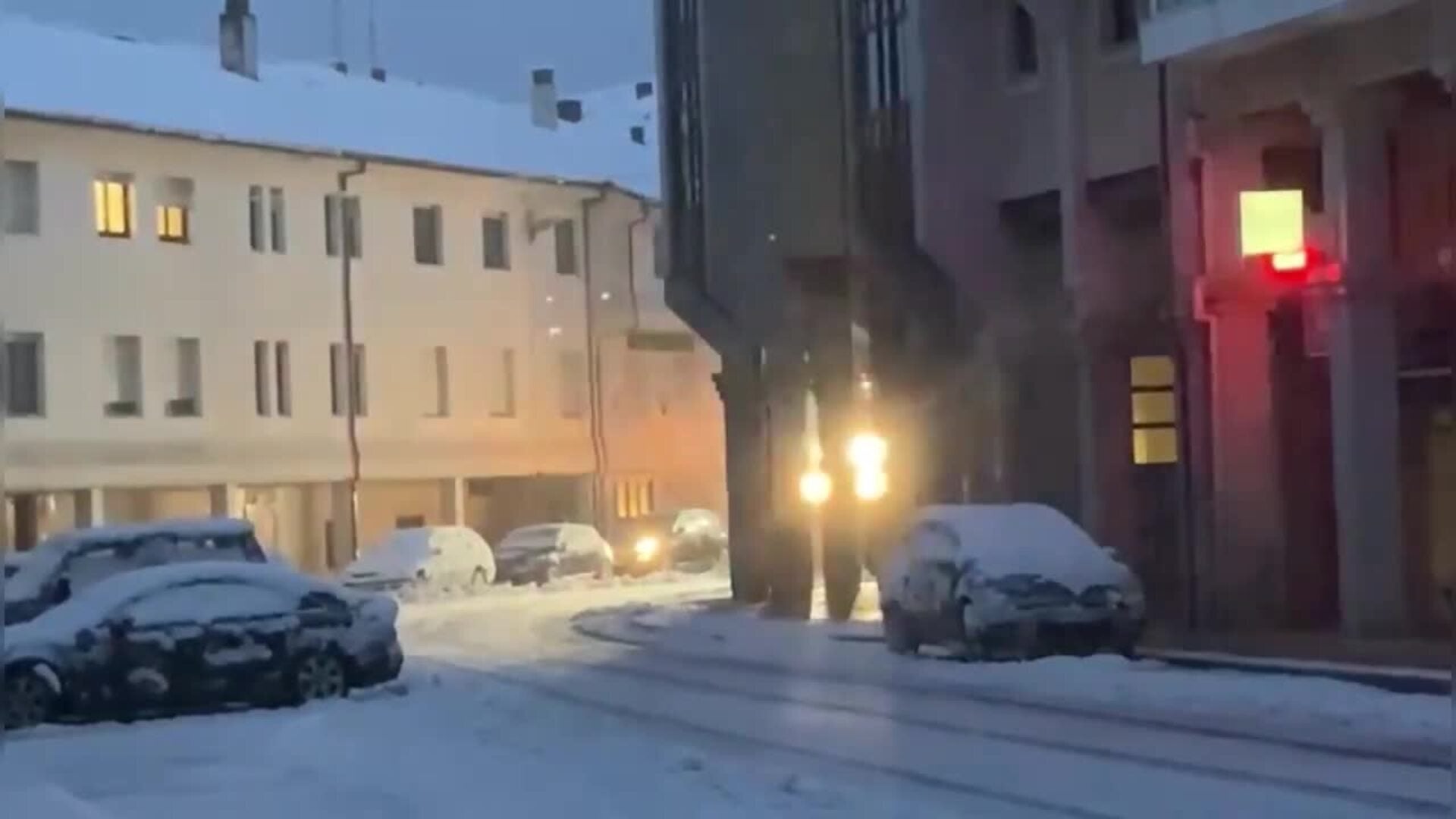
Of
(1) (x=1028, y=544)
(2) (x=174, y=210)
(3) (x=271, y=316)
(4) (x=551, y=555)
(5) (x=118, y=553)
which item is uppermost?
(2) (x=174, y=210)

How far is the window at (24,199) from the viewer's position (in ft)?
167

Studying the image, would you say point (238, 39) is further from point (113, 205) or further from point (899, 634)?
point (899, 634)

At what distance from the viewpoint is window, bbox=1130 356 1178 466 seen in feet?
110

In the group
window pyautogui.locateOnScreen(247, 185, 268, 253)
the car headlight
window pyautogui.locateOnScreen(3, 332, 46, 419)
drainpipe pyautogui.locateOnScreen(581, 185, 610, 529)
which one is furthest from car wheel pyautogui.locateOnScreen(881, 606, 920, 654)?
drainpipe pyautogui.locateOnScreen(581, 185, 610, 529)

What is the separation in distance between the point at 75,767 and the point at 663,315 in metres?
47.7

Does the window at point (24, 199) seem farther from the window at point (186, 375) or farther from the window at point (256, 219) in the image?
the window at point (256, 219)

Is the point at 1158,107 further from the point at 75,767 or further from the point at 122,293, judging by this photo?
the point at 122,293

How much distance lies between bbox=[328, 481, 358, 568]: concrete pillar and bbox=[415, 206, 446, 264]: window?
570cm

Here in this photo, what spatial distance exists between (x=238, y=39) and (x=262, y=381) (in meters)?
10.3

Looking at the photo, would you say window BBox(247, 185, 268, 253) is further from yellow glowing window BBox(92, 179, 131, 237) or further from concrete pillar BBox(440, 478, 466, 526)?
concrete pillar BBox(440, 478, 466, 526)

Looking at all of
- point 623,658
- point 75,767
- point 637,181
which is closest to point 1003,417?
point 623,658

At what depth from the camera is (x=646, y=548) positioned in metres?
59.1

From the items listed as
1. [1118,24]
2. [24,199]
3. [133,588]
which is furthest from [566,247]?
[133,588]

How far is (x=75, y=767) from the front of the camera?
1919 cm
